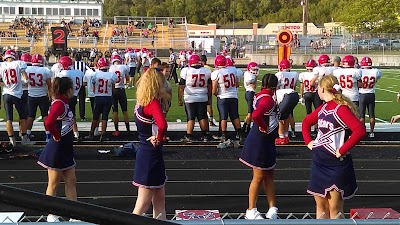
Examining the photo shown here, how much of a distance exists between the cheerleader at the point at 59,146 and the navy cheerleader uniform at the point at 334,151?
249 centimetres

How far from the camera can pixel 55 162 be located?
6.06 metres

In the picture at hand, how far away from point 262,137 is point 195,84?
16.6 ft

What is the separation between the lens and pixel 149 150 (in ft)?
17.5

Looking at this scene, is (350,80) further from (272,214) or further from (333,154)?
(333,154)

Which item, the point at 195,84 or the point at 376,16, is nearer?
the point at 195,84

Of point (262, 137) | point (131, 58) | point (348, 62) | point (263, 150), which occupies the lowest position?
point (263, 150)

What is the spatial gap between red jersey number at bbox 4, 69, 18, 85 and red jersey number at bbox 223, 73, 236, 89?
3.86 m

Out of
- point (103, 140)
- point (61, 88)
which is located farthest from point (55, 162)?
point (103, 140)

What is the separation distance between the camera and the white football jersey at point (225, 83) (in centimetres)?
1132

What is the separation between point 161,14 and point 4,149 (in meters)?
82.2

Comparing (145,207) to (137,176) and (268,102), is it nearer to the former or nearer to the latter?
(137,176)

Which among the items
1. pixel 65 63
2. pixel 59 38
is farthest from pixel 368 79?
pixel 59 38

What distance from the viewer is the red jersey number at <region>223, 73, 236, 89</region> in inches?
446

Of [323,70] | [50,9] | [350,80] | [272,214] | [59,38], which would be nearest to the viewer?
[272,214]
